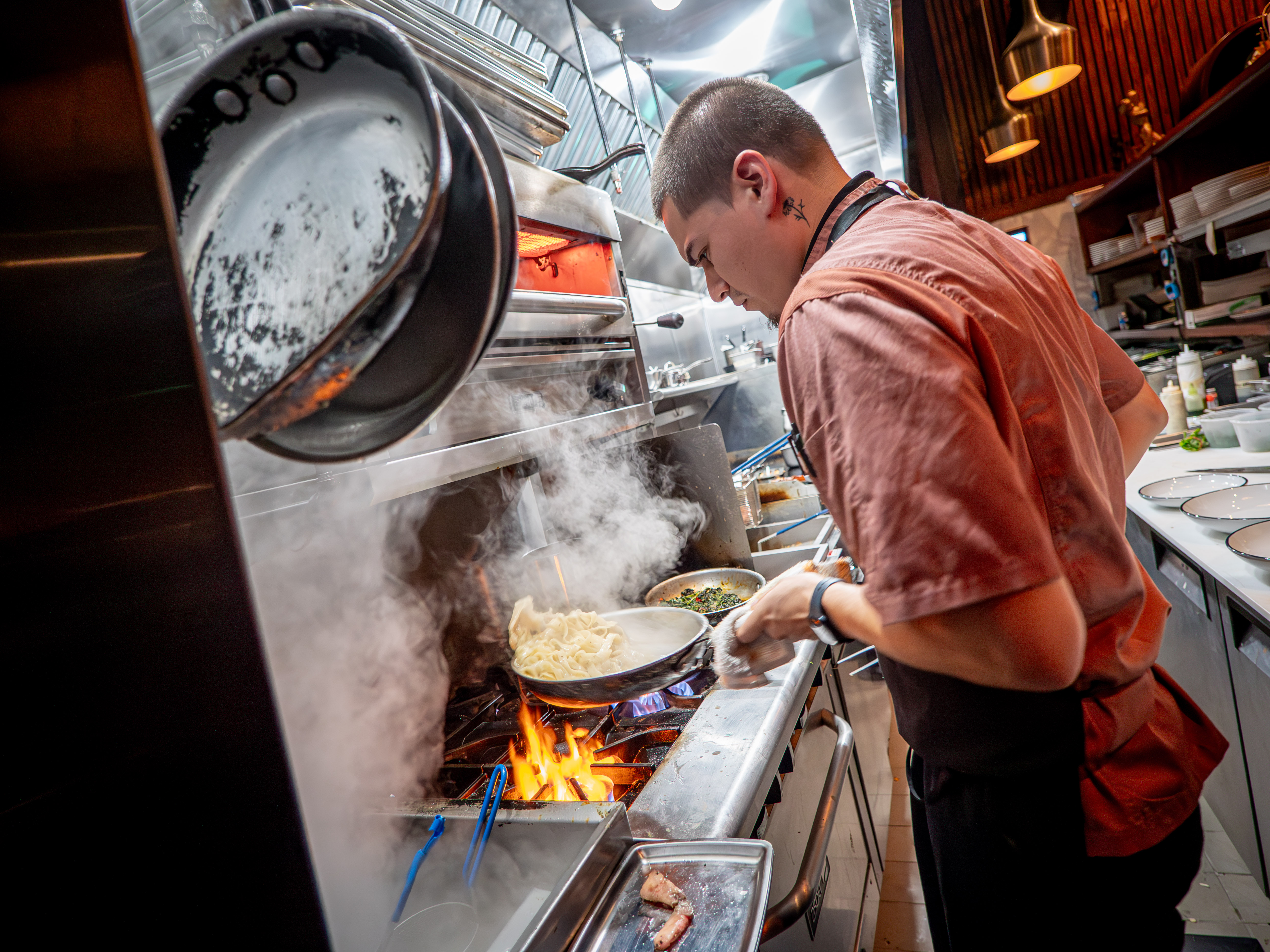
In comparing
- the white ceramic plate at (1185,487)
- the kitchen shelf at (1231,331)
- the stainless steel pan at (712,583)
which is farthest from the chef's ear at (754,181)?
the kitchen shelf at (1231,331)

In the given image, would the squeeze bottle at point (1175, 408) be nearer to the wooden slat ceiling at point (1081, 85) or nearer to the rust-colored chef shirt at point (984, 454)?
the rust-colored chef shirt at point (984, 454)

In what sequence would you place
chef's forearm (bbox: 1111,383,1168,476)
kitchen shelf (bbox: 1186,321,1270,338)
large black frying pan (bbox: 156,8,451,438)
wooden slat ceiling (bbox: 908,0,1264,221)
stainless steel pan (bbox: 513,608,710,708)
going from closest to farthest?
large black frying pan (bbox: 156,8,451,438)
chef's forearm (bbox: 1111,383,1168,476)
stainless steel pan (bbox: 513,608,710,708)
kitchen shelf (bbox: 1186,321,1270,338)
wooden slat ceiling (bbox: 908,0,1264,221)

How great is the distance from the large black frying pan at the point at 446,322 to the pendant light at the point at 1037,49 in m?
4.91

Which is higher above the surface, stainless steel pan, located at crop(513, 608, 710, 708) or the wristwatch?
the wristwatch

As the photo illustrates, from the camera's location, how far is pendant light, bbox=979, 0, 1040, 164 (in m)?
4.99

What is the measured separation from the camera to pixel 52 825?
0.32 metres

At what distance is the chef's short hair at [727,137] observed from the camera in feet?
4.61

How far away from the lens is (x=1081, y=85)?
6559mm

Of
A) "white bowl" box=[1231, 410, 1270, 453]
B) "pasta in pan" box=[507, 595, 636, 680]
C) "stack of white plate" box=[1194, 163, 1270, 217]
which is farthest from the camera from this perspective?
"stack of white plate" box=[1194, 163, 1270, 217]

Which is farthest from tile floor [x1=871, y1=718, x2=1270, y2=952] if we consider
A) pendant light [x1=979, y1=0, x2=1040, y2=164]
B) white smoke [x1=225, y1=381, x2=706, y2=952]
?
pendant light [x1=979, y1=0, x2=1040, y2=164]

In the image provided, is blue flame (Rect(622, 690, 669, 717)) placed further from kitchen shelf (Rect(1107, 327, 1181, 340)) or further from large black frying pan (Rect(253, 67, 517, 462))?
kitchen shelf (Rect(1107, 327, 1181, 340))

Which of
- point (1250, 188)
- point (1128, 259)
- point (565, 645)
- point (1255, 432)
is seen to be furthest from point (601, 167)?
point (1128, 259)

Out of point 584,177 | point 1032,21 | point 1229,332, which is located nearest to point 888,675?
point 584,177

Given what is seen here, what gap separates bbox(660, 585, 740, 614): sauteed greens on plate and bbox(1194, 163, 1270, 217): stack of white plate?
11.1 ft
